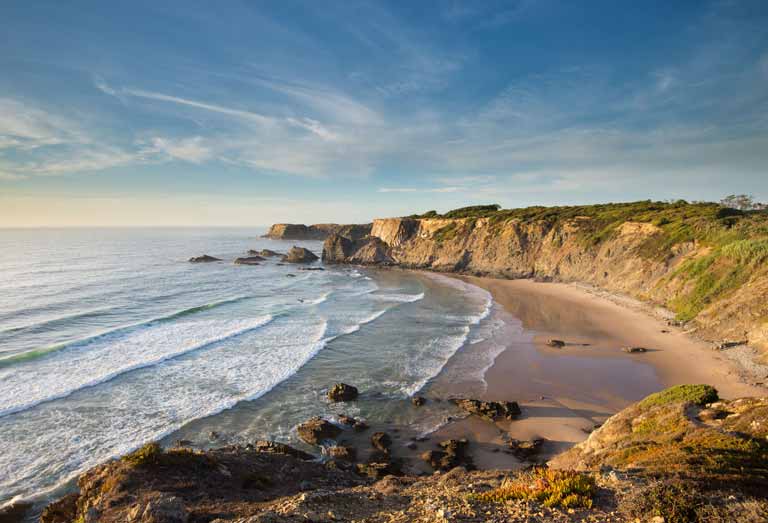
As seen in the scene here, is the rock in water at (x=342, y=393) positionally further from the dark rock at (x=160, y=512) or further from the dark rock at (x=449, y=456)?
the dark rock at (x=160, y=512)

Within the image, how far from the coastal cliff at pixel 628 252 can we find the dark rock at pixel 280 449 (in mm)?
23707

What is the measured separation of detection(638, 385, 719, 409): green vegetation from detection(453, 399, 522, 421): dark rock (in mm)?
5378

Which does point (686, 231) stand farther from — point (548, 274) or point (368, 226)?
point (368, 226)

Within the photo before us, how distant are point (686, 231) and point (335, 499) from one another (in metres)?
44.6

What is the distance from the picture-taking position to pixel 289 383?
795 inches

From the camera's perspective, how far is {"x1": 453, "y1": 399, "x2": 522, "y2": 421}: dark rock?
54.2 ft

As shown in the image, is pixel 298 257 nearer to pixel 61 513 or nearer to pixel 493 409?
pixel 493 409

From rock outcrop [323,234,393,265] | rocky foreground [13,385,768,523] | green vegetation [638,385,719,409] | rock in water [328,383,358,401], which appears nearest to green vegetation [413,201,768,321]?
green vegetation [638,385,719,409]

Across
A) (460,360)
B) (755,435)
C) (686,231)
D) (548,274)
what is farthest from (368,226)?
(755,435)

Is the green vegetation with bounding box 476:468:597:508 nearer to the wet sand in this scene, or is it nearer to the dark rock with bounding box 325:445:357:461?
the wet sand

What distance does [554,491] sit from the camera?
22.3ft

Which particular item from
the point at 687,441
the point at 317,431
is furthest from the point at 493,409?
the point at 687,441

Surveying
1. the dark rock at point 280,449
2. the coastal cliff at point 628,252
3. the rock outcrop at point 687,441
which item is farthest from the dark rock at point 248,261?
the rock outcrop at point 687,441

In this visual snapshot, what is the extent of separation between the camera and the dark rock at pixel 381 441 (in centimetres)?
1435
